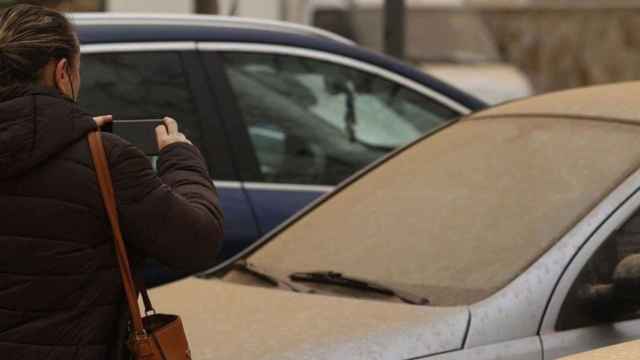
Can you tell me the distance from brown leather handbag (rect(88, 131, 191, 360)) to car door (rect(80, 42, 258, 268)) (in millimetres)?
2460

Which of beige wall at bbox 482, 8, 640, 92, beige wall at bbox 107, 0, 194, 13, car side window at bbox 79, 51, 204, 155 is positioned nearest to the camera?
car side window at bbox 79, 51, 204, 155

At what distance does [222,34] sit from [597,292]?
2.63 m

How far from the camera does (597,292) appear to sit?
3.91 m

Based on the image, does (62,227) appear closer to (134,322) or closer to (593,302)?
(134,322)

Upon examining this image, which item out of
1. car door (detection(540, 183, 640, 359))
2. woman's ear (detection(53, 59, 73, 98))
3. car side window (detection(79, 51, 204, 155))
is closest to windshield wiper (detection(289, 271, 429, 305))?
car door (detection(540, 183, 640, 359))

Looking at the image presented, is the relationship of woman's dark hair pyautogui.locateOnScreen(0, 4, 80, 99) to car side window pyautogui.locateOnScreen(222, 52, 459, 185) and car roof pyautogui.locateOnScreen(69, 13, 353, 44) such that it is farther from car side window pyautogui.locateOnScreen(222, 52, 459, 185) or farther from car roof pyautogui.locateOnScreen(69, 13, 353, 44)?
car side window pyautogui.locateOnScreen(222, 52, 459, 185)

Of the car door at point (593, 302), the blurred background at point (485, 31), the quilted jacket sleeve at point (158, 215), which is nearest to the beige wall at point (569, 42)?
the blurred background at point (485, 31)

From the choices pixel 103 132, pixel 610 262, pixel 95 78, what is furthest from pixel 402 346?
pixel 95 78

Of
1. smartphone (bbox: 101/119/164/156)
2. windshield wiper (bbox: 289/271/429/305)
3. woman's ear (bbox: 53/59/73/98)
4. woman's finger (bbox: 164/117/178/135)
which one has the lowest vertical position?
windshield wiper (bbox: 289/271/429/305)

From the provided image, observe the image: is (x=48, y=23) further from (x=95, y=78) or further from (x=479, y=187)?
(x=95, y=78)

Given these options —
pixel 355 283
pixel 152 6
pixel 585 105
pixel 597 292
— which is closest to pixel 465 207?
pixel 355 283

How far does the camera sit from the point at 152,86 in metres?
5.97

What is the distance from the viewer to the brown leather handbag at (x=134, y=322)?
321cm

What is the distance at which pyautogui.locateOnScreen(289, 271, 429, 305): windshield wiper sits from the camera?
413 centimetres
